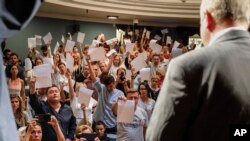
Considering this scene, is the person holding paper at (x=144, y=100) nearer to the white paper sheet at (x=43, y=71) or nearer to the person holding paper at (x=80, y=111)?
the person holding paper at (x=80, y=111)

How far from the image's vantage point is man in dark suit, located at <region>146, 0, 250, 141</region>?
1049 millimetres

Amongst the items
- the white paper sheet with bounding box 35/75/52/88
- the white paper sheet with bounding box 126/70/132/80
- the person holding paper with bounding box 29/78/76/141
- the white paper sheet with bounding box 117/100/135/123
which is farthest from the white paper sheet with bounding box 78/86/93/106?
the white paper sheet with bounding box 126/70/132/80

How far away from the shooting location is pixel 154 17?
42.4 feet

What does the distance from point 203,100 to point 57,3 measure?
27.2 feet

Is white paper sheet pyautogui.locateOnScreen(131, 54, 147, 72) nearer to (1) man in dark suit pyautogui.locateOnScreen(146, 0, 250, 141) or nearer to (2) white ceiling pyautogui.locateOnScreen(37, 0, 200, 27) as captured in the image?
(2) white ceiling pyautogui.locateOnScreen(37, 0, 200, 27)

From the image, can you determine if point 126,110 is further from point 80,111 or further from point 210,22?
point 210,22

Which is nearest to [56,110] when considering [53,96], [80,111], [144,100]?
[53,96]

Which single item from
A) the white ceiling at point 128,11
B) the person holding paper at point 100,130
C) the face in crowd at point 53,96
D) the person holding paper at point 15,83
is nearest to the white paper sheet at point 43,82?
the face in crowd at point 53,96

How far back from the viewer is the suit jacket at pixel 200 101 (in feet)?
3.44

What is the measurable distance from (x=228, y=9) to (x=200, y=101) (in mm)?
292

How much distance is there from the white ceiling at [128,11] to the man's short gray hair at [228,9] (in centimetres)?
886

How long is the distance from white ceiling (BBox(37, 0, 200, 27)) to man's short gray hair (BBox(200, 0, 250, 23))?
8863mm

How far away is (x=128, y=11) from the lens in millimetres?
11656

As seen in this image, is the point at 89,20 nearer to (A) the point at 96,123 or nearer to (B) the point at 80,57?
(B) the point at 80,57
